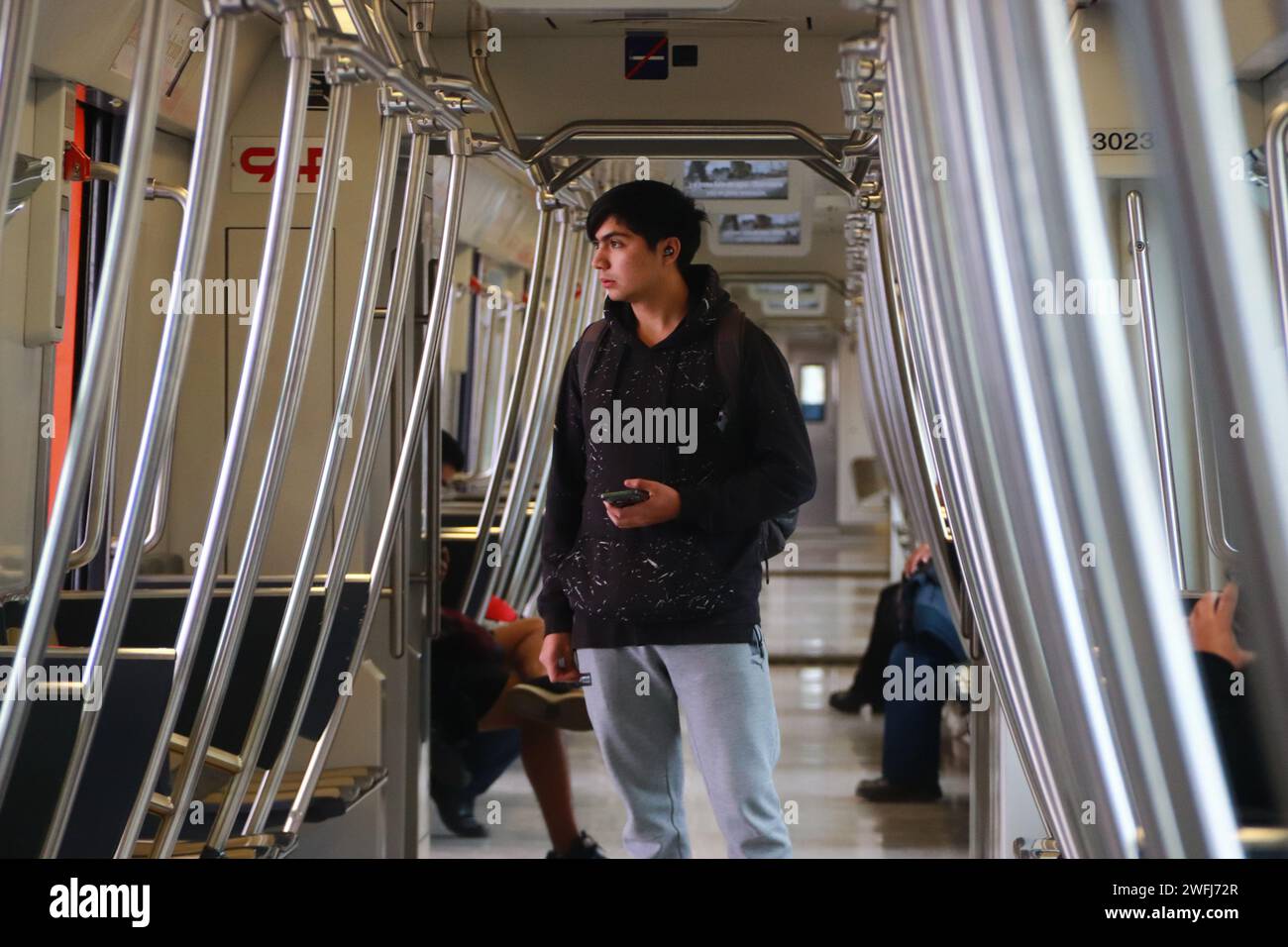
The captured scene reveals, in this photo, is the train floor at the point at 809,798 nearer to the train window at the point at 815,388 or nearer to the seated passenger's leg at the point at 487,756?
the seated passenger's leg at the point at 487,756

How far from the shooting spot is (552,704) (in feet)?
13.6

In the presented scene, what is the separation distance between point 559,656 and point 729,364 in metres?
0.62

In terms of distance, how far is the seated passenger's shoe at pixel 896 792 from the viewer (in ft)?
16.4

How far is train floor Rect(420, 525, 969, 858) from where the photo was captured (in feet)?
14.4

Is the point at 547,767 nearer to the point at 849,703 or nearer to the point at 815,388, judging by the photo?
the point at 849,703

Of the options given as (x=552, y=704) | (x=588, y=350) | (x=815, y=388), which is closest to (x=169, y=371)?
(x=588, y=350)

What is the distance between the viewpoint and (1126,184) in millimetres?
3301

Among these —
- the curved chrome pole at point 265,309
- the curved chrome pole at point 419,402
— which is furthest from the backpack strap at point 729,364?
the curved chrome pole at point 265,309

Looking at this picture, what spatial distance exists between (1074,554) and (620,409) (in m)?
1.35
